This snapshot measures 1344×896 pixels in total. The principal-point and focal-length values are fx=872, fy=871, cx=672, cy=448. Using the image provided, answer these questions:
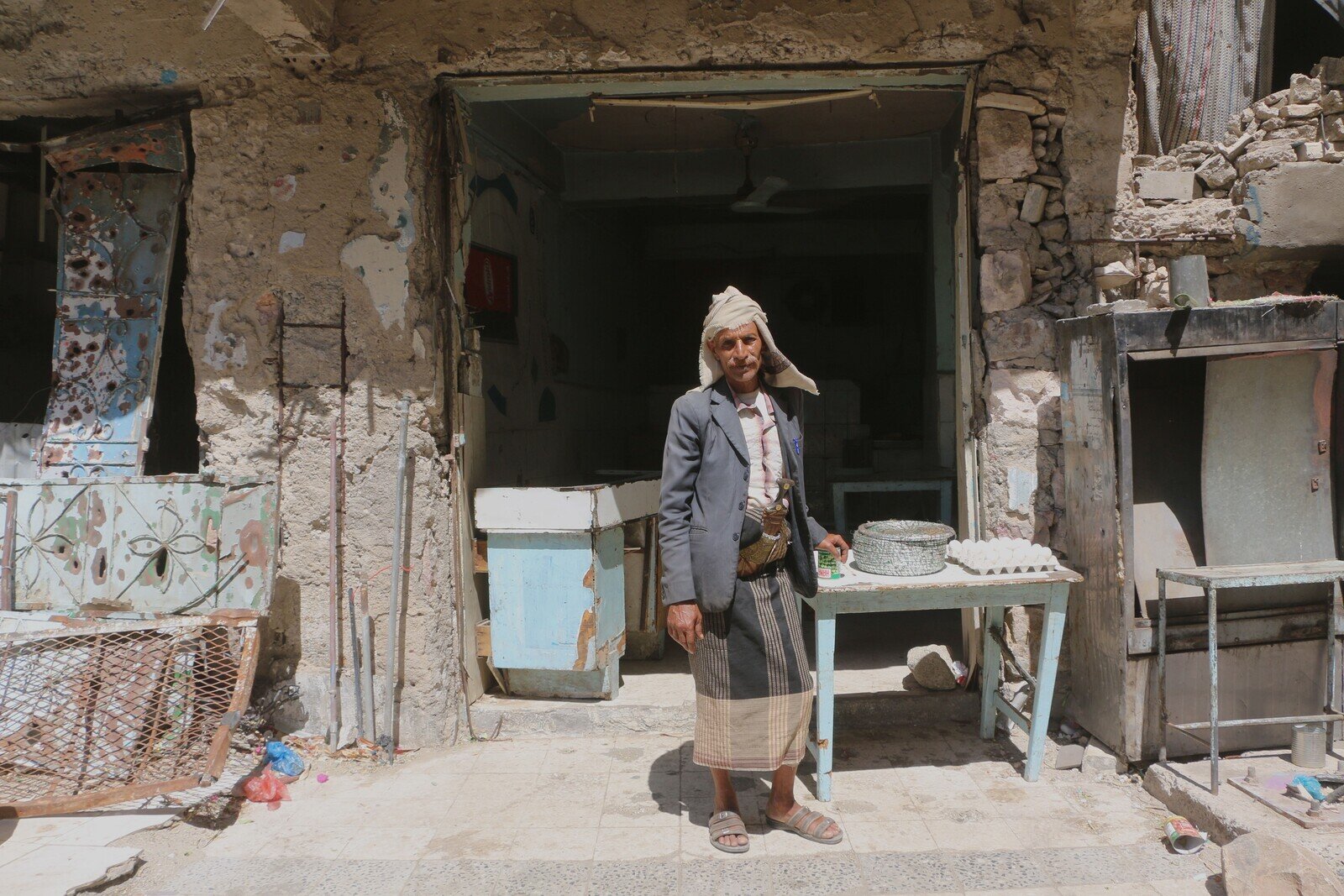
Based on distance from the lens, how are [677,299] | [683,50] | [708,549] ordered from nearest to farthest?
[708,549]
[683,50]
[677,299]

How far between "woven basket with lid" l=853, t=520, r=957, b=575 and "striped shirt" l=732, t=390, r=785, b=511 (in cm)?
61

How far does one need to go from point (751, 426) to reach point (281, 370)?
221 centimetres

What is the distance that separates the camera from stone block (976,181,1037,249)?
13.0ft

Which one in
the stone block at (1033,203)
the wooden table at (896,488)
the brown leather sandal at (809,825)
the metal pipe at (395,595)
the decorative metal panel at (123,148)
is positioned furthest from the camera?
the wooden table at (896,488)

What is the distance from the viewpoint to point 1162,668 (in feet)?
11.2

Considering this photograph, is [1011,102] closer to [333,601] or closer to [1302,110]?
→ [1302,110]

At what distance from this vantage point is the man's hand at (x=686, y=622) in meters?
2.99

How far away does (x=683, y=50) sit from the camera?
3.88 metres

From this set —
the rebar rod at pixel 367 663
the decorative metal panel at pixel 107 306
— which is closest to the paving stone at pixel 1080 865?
the rebar rod at pixel 367 663

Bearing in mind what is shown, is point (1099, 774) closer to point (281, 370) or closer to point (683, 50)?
point (683, 50)

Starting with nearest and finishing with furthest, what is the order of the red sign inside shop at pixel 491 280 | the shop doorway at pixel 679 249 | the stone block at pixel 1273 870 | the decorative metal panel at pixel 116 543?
1. the stone block at pixel 1273 870
2. the decorative metal panel at pixel 116 543
3. the shop doorway at pixel 679 249
4. the red sign inside shop at pixel 491 280

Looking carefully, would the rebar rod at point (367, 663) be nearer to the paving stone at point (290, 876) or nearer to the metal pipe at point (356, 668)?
the metal pipe at point (356, 668)

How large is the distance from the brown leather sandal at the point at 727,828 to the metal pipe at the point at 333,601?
1.82m

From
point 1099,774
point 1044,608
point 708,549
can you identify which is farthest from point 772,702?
point 1099,774
